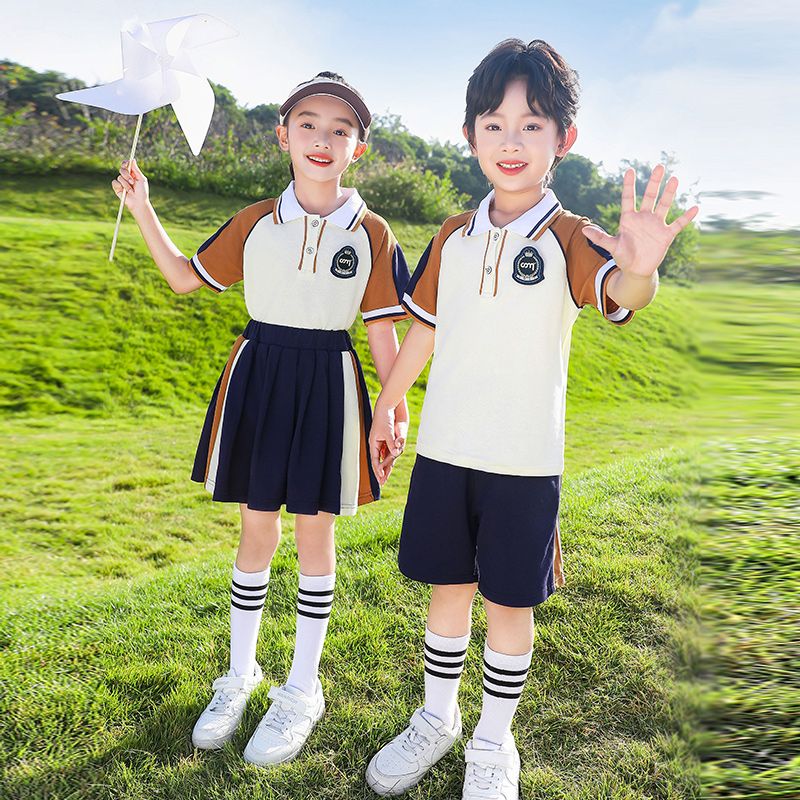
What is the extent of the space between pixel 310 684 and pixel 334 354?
0.88 metres

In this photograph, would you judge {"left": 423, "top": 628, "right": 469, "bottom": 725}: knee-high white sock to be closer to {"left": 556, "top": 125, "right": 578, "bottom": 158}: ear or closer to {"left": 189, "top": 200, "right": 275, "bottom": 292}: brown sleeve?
{"left": 189, "top": 200, "right": 275, "bottom": 292}: brown sleeve

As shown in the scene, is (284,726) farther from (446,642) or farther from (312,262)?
(312,262)

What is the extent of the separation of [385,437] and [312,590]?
18.3 inches

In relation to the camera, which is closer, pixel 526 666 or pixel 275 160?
pixel 526 666

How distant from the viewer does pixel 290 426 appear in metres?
1.97

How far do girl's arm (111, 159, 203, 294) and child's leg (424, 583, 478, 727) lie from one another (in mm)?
1035

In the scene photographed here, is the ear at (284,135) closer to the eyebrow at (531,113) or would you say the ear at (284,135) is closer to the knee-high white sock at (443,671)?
the eyebrow at (531,113)

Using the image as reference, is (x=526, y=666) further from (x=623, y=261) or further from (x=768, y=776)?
(x=623, y=261)

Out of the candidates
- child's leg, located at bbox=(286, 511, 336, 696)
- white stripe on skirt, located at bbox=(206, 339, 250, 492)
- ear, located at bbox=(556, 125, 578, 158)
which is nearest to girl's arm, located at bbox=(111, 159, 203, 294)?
white stripe on skirt, located at bbox=(206, 339, 250, 492)

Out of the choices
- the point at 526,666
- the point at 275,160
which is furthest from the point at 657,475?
the point at 275,160

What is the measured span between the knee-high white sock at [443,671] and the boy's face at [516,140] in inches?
42.4

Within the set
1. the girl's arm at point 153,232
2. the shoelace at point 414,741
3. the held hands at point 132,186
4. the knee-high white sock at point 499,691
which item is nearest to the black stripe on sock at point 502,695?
the knee-high white sock at point 499,691

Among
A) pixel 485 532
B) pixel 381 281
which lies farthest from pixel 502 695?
pixel 381 281

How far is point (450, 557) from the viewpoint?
5.91 ft
